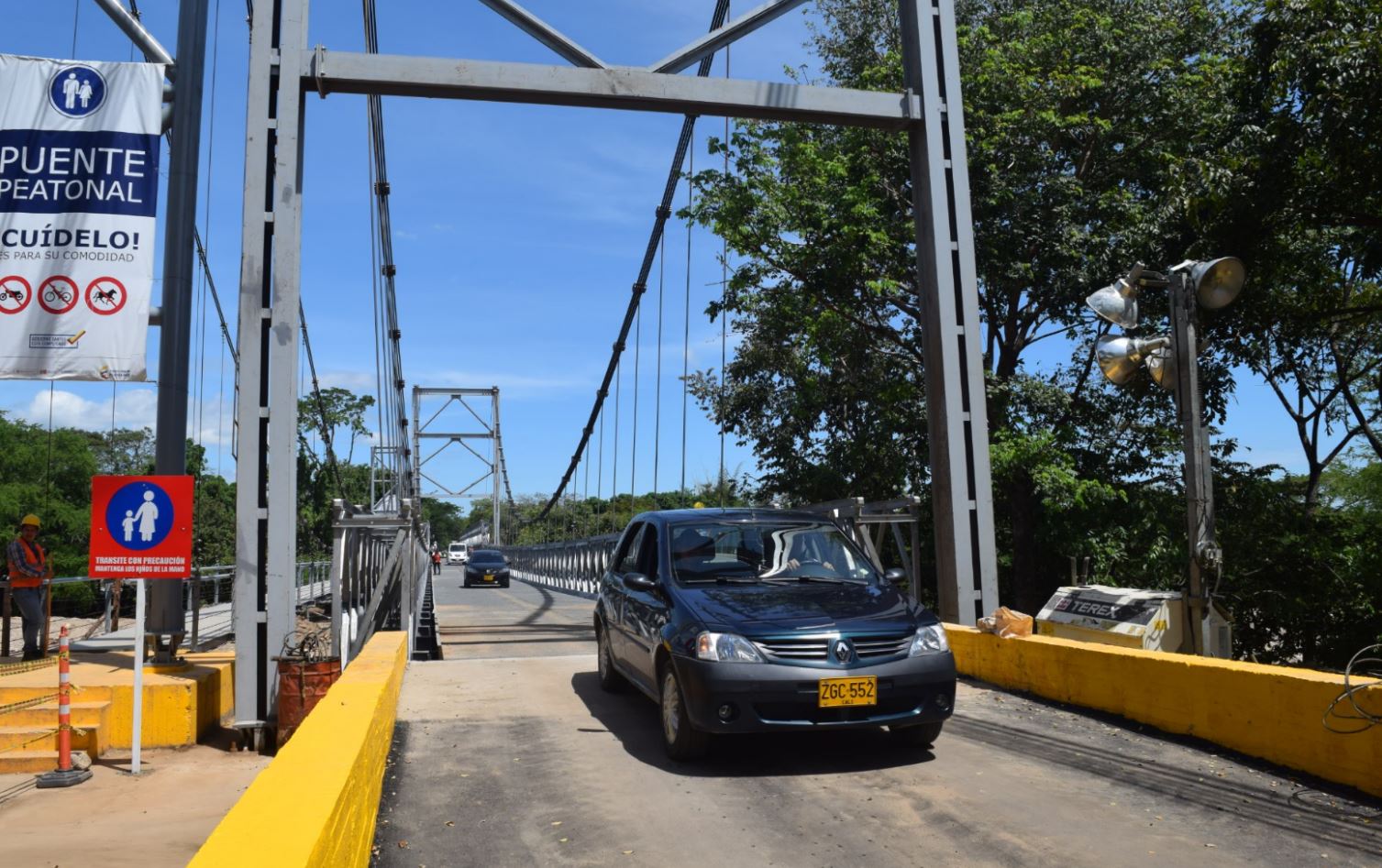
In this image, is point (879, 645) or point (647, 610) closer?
point (879, 645)

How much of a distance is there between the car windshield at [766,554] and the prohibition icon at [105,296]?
5.29 metres

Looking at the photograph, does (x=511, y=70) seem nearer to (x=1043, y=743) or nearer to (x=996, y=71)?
(x=1043, y=743)

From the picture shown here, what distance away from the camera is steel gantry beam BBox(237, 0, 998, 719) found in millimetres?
8430

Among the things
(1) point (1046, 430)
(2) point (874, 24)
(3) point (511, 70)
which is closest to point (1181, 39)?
(2) point (874, 24)

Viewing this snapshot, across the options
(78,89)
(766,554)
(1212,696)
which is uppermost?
(78,89)

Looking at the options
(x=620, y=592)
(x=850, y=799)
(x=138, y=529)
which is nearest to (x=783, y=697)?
(x=850, y=799)

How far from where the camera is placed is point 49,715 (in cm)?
868

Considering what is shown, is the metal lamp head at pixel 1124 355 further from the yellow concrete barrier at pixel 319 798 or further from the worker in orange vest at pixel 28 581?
the worker in orange vest at pixel 28 581

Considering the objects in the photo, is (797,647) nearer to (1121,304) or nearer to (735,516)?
(735,516)

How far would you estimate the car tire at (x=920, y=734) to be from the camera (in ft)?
19.7

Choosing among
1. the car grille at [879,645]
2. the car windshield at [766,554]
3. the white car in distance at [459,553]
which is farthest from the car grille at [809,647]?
the white car in distance at [459,553]

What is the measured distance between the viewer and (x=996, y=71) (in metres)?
18.0

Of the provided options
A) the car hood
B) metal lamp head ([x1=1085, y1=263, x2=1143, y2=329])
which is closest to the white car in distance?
metal lamp head ([x1=1085, y1=263, x2=1143, y2=329])

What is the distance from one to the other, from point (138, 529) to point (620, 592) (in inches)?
144
